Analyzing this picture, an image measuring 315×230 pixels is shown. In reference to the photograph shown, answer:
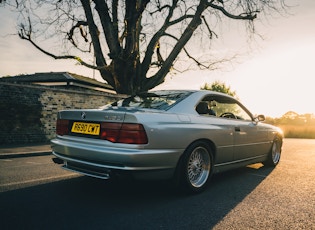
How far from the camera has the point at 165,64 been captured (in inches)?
534

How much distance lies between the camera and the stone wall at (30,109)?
31.6 ft

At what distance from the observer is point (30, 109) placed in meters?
10.3

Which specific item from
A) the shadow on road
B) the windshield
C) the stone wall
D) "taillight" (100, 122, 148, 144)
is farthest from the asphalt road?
the stone wall

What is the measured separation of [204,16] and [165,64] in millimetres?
5118

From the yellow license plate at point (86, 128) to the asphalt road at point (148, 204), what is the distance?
0.75m

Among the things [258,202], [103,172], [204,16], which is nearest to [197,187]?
[258,202]

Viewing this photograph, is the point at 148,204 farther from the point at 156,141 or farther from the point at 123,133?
the point at 123,133

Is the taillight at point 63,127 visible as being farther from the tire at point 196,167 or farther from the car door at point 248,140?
the car door at point 248,140

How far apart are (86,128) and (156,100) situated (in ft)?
3.68

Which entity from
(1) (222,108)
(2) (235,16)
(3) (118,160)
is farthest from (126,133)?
(2) (235,16)

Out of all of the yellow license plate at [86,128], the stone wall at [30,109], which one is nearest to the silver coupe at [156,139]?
the yellow license plate at [86,128]

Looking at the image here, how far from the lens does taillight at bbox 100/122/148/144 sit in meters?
3.09

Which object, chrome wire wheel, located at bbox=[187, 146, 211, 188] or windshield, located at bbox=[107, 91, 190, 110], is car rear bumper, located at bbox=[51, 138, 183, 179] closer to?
chrome wire wheel, located at bbox=[187, 146, 211, 188]

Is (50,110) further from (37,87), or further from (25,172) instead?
(25,172)
